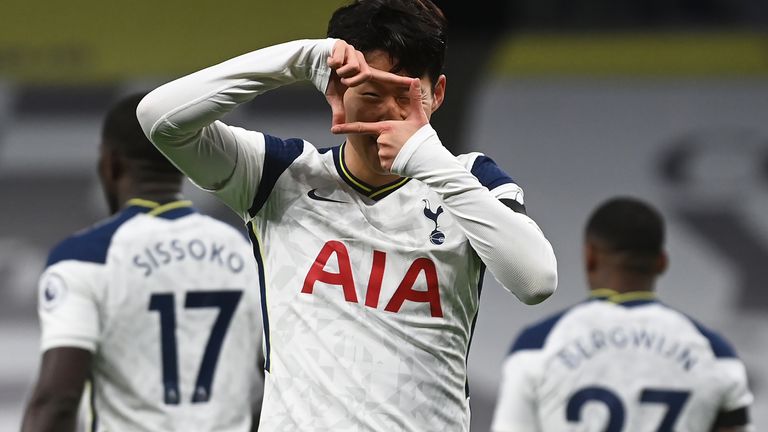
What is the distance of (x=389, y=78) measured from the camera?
2150mm

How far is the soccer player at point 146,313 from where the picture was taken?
10.8ft

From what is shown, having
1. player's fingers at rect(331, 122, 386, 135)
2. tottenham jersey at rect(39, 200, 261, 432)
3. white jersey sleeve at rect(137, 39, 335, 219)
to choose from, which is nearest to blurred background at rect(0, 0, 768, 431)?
tottenham jersey at rect(39, 200, 261, 432)

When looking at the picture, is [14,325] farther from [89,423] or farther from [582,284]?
[89,423]

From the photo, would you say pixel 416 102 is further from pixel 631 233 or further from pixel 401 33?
pixel 631 233

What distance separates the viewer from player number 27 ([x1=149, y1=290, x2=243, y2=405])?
3459 millimetres

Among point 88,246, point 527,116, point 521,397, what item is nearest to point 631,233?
point 521,397

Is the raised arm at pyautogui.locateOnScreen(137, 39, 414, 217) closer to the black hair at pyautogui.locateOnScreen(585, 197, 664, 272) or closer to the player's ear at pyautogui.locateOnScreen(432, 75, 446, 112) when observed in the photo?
the player's ear at pyautogui.locateOnScreen(432, 75, 446, 112)

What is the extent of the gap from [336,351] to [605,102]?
20.9 ft

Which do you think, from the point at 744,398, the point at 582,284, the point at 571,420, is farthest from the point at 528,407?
the point at 582,284

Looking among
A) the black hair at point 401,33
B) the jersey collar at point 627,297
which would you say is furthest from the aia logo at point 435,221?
the jersey collar at point 627,297

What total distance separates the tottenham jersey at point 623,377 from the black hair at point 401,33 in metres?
1.88

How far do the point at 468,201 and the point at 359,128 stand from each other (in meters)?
0.22

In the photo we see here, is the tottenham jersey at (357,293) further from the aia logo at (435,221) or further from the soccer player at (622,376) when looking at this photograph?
the soccer player at (622,376)

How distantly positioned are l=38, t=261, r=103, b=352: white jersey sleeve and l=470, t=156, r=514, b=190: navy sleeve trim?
134cm
